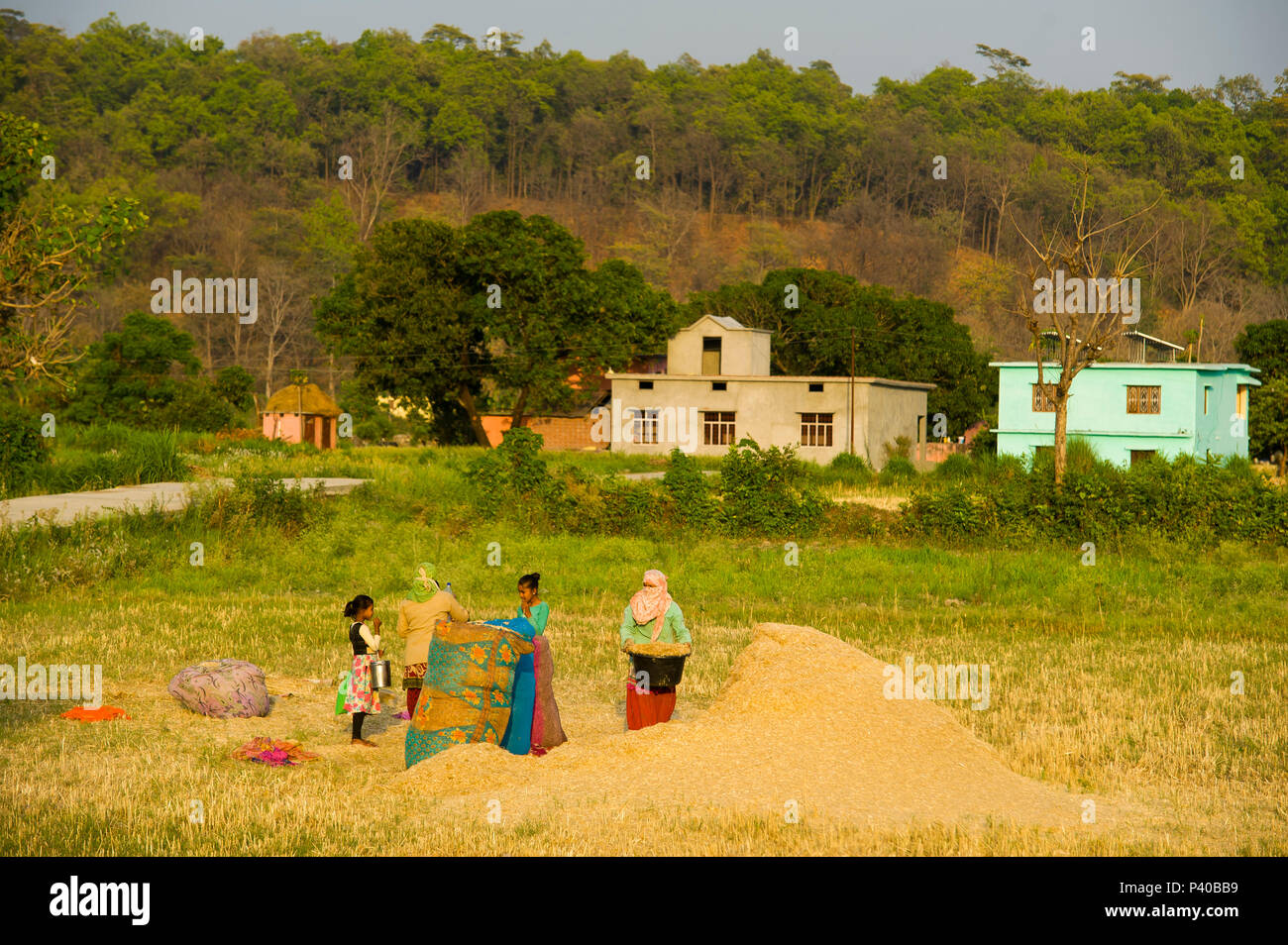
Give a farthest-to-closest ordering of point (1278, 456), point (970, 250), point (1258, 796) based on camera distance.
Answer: point (970, 250)
point (1278, 456)
point (1258, 796)

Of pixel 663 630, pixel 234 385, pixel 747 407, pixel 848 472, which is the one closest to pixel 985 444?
pixel 747 407

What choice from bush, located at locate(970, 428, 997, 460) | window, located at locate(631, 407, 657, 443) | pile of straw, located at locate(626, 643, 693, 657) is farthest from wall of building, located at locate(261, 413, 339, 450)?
pile of straw, located at locate(626, 643, 693, 657)

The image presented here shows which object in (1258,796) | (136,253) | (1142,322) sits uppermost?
(136,253)

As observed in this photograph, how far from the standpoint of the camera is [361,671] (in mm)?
12273

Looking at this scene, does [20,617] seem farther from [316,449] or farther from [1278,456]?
[1278,456]

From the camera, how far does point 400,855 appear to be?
8805 mm

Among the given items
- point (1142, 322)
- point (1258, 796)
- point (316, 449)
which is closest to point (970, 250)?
point (1142, 322)

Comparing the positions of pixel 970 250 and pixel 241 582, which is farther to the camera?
pixel 970 250

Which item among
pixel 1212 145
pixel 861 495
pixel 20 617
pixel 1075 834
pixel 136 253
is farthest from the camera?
pixel 1212 145

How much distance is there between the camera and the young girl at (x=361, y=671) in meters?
12.3

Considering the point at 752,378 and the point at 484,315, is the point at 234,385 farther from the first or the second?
the point at 752,378

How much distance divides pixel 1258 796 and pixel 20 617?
16801 millimetres

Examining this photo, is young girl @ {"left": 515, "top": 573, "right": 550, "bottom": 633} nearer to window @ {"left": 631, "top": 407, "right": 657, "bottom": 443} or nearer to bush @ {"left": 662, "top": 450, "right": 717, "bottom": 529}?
bush @ {"left": 662, "top": 450, "right": 717, "bottom": 529}

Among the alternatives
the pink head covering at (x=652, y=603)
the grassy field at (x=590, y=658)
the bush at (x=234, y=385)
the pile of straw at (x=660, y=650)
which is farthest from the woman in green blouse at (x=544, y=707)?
the bush at (x=234, y=385)
